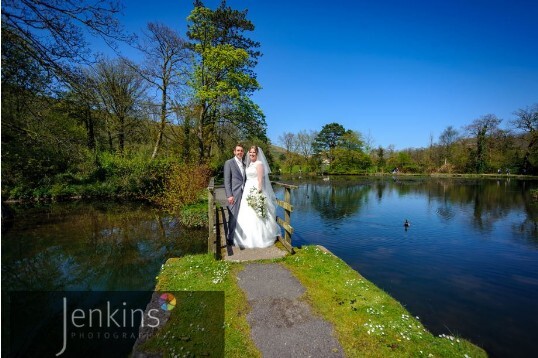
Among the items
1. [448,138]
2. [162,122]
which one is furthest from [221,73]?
[448,138]

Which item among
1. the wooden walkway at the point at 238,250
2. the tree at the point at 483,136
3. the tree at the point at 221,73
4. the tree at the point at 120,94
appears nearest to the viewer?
the wooden walkway at the point at 238,250

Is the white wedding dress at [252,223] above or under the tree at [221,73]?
under

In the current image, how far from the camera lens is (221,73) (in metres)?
22.0

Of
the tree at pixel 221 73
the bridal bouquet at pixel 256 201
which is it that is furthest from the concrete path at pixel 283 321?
the tree at pixel 221 73

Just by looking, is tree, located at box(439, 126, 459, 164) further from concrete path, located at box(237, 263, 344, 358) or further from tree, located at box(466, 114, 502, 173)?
concrete path, located at box(237, 263, 344, 358)

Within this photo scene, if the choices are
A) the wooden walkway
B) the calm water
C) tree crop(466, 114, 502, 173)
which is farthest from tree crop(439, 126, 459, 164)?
the wooden walkway

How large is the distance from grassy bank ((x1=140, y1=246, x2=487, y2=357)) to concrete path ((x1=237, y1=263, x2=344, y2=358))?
0.49ft

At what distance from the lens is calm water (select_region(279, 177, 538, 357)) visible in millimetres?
6539

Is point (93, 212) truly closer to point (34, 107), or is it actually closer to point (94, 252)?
point (94, 252)

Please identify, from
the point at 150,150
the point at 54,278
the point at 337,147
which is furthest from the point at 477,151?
the point at 54,278

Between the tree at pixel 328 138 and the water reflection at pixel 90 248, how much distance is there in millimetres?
53344

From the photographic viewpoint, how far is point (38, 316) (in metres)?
6.38

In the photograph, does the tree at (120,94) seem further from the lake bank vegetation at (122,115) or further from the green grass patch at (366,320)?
the green grass patch at (366,320)

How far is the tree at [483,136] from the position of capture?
181 feet
